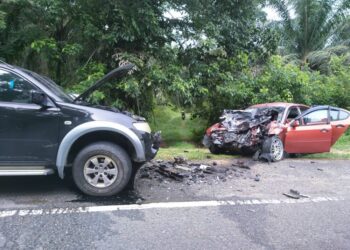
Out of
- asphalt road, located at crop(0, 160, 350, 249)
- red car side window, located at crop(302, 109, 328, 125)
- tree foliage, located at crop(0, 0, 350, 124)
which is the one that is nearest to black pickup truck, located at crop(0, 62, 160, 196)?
asphalt road, located at crop(0, 160, 350, 249)

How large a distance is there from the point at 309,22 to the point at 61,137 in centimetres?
1903

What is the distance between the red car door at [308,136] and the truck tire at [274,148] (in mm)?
350

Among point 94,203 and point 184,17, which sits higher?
point 184,17

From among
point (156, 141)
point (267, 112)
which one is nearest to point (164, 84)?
point (267, 112)

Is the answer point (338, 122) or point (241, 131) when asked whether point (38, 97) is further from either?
point (338, 122)

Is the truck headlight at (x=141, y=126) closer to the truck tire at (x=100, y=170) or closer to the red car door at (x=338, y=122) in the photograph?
the truck tire at (x=100, y=170)

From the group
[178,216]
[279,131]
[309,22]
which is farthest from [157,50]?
[309,22]

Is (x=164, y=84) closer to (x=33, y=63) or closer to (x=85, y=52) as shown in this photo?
(x=85, y=52)

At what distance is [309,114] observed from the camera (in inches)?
373

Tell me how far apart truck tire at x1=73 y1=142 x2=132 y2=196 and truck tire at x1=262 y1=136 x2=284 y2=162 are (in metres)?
4.37

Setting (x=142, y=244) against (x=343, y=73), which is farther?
(x=343, y=73)

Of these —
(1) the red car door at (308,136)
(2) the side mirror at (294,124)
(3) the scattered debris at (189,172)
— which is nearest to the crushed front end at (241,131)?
(2) the side mirror at (294,124)

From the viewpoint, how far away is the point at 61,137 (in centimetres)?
517

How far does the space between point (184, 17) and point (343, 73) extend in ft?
27.6
